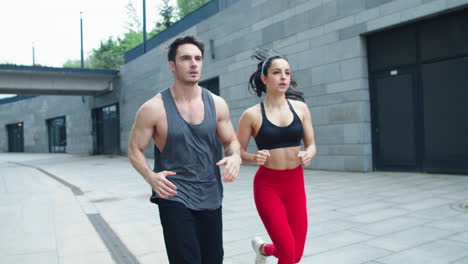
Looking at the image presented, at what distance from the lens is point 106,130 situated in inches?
1272

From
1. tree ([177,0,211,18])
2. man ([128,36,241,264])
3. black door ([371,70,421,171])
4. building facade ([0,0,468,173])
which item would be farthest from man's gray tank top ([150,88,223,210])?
tree ([177,0,211,18])

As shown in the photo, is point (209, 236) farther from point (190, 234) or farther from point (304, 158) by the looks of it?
point (304, 158)

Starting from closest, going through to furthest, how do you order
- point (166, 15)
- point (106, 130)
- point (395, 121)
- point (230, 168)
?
1. point (230, 168)
2. point (395, 121)
3. point (106, 130)
4. point (166, 15)

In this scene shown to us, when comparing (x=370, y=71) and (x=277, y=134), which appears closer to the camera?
(x=277, y=134)

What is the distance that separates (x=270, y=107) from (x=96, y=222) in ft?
15.1

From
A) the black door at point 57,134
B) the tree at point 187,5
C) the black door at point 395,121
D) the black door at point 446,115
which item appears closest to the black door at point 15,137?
the black door at point 57,134

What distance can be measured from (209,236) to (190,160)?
0.54 meters

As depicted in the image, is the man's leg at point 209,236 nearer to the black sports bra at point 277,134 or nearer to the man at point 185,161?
the man at point 185,161

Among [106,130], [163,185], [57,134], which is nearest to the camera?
[163,185]

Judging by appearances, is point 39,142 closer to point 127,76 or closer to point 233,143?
point 127,76

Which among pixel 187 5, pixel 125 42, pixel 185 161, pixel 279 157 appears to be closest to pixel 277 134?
pixel 279 157

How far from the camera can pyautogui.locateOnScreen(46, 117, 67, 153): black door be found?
41.3 meters

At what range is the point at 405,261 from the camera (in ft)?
13.4

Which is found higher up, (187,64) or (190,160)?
(187,64)
